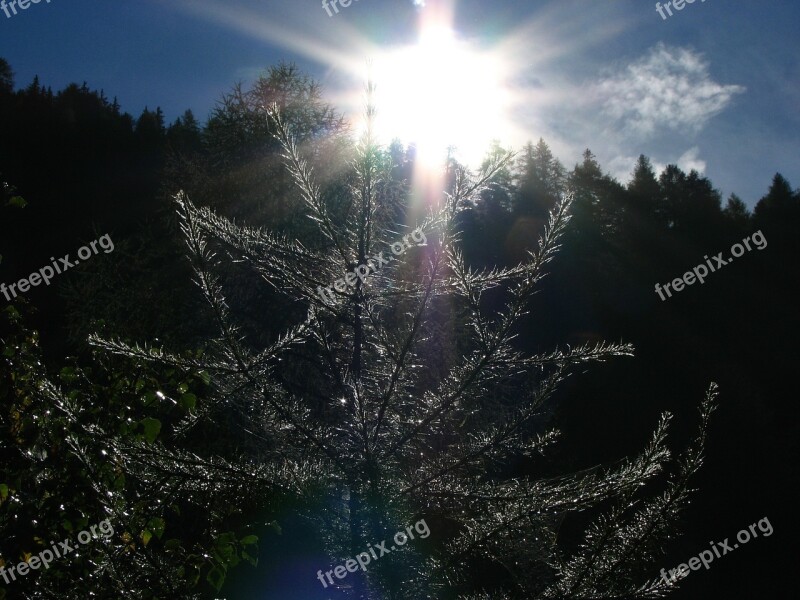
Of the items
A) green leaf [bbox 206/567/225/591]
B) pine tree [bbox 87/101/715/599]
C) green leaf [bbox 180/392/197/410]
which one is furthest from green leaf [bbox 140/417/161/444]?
pine tree [bbox 87/101/715/599]

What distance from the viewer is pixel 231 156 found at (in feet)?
37.6

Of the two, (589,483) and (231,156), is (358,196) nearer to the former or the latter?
(589,483)

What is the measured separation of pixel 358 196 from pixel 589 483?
95 centimetres

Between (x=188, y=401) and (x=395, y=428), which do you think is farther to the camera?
(x=188, y=401)

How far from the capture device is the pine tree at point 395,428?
1419 mm

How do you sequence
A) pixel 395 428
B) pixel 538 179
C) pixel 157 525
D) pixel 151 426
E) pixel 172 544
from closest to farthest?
pixel 395 428 < pixel 157 525 < pixel 172 544 < pixel 151 426 < pixel 538 179

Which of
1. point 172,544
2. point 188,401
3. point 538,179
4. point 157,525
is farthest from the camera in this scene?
point 538,179

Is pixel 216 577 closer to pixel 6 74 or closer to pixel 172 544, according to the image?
pixel 172 544

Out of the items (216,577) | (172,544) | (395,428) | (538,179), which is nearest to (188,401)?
(172,544)

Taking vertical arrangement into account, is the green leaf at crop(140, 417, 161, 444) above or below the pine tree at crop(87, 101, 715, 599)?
above

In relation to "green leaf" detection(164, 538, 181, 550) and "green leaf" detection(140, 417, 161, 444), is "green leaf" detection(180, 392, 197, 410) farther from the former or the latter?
"green leaf" detection(164, 538, 181, 550)

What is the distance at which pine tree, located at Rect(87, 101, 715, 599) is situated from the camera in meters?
1.42

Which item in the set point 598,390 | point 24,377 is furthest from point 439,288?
point 598,390

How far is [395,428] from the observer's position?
1529mm
